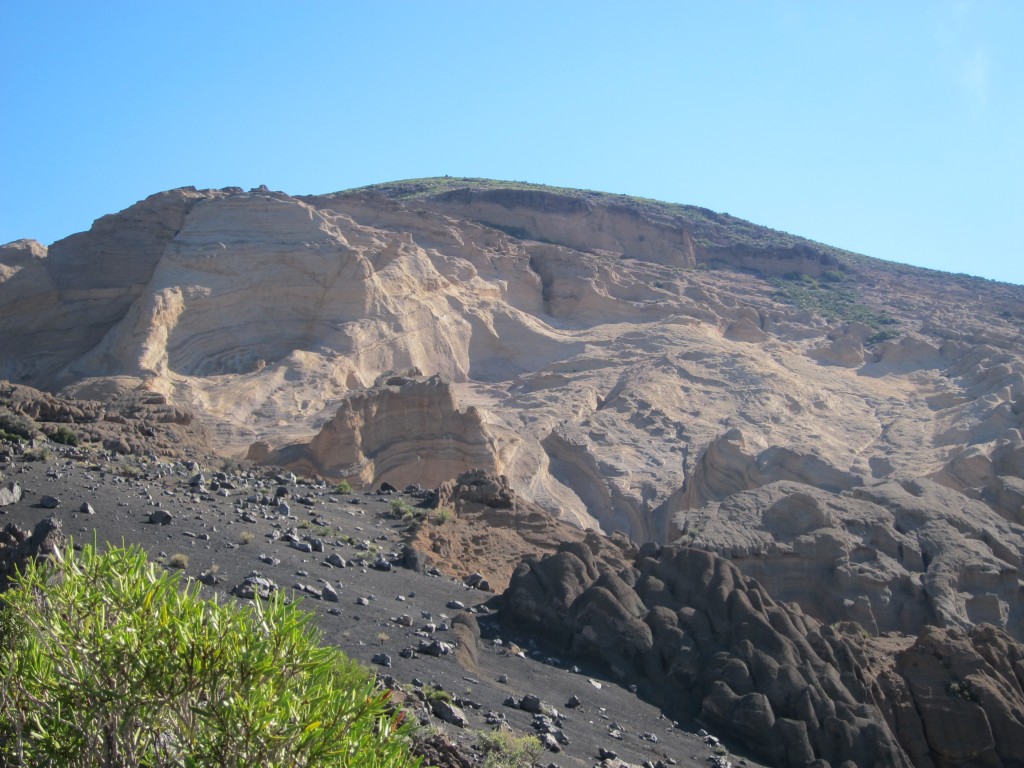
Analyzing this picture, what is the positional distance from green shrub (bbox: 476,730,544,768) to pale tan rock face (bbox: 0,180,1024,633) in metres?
10.4

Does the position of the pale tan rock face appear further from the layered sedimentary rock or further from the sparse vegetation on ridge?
the sparse vegetation on ridge

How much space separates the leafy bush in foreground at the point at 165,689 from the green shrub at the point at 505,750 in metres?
3.53

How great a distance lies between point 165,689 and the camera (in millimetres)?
5383

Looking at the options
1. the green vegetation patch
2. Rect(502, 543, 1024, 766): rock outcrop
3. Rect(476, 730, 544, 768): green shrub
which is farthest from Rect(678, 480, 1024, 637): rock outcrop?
the green vegetation patch

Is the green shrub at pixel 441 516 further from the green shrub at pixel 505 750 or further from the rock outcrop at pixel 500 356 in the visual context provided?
the green shrub at pixel 505 750

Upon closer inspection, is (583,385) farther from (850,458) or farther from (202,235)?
(202,235)

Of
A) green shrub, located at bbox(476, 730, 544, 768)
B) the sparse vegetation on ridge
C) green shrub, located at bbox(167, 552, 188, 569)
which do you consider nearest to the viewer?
green shrub, located at bbox(476, 730, 544, 768)

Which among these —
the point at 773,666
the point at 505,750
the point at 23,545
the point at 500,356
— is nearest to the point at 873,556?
the point at 773,666

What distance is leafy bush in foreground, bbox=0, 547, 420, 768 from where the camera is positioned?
5262 mm

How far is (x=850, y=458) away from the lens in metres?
36.8

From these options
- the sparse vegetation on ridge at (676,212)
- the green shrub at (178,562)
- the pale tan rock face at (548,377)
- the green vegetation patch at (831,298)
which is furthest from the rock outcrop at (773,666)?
the sparse vegetation on ridge at (676,212)

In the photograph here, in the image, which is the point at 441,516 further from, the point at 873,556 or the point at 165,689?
the point at 165,689

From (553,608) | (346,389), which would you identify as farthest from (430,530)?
(346,389)

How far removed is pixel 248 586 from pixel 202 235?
27.1 meters
